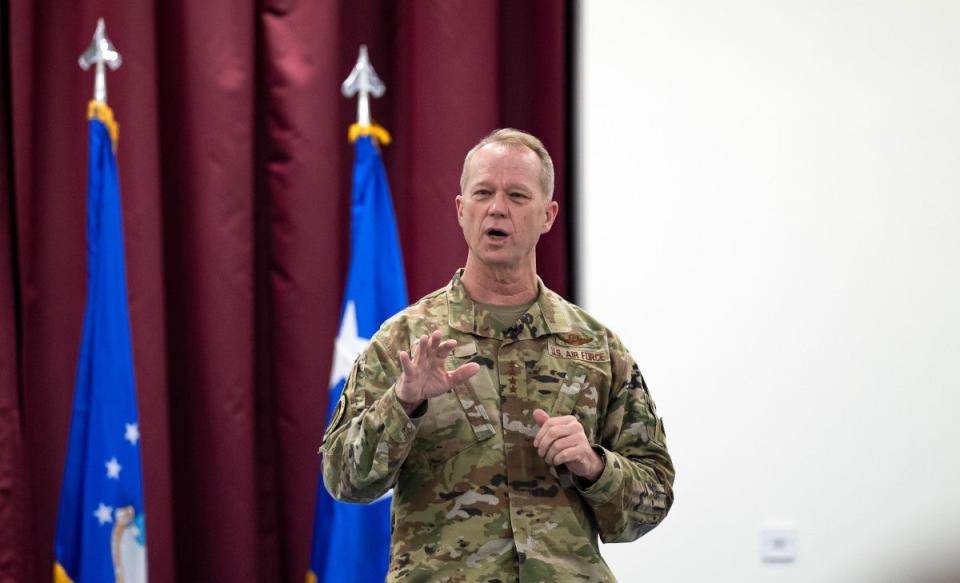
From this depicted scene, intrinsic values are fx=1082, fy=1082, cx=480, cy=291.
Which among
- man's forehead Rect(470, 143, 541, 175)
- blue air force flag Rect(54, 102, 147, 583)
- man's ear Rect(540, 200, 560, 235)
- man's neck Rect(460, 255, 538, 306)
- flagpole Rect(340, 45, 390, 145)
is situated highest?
flagpole Rect(340, 45, 390, 145)

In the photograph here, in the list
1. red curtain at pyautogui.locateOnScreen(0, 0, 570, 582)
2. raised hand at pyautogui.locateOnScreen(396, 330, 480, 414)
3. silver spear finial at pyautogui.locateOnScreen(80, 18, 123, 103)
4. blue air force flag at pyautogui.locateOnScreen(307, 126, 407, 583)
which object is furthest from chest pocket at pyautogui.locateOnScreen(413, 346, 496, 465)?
silver spear finial at pyautogui.locateOnScreen(80, 18, 123, 103)

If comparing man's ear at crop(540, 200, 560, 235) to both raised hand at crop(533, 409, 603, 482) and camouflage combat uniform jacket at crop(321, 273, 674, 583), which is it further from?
raised hand at crop(533, 409, 603, 482)

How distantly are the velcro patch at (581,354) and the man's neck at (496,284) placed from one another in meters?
0.11

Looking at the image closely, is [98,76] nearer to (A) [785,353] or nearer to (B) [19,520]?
(B) [19,520]

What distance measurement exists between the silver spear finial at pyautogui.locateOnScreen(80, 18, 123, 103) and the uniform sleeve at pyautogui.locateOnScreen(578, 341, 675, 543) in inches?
77.1

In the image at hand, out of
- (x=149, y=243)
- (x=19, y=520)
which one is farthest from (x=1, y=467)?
(x=149, y=243)

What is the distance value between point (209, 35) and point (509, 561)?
2142 mm

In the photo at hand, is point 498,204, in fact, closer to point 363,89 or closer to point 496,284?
point 496,284

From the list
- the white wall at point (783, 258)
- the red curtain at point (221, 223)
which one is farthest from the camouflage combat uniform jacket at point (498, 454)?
the red curtain at point (221, 223)

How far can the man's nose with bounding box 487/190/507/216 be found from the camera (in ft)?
5.91

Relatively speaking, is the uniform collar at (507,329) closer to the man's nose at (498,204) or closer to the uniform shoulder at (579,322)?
the uniform shoulder at (579,322)

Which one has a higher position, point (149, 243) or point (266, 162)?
point (266, 162)

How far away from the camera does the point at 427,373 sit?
5.32ft

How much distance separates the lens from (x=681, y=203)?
3.25 metres
